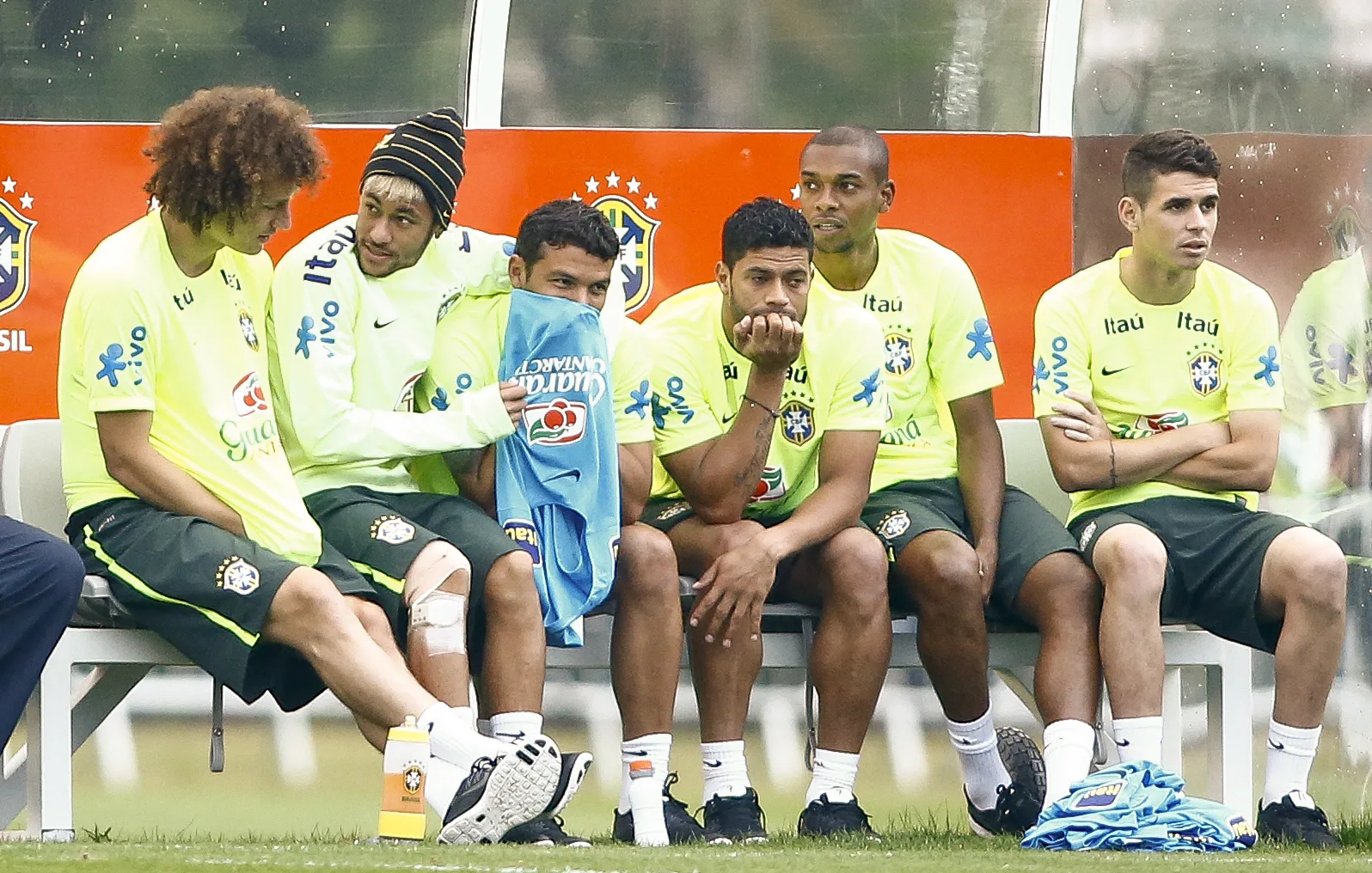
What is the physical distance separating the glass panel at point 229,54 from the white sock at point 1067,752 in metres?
2.30

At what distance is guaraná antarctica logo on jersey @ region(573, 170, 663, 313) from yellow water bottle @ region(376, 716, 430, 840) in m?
1.92

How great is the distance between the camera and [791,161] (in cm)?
555

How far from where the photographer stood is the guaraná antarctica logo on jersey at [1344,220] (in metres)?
5.23

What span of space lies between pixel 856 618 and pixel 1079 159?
183 cm

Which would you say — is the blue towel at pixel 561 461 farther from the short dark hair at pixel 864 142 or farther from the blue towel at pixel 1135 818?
the blue towel at pixel 1135 818

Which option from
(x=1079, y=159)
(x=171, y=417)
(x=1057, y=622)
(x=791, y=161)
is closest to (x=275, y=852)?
(x=171, y=417)

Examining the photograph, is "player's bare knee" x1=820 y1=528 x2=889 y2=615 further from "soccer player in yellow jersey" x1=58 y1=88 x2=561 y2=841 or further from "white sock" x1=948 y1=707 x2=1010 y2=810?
"soccer player in yellow jersey" x1=58 y1=88 x2=561 y2=841

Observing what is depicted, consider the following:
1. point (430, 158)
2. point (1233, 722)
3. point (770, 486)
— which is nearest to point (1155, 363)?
point (1233, 722)

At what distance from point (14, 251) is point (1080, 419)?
263 cm

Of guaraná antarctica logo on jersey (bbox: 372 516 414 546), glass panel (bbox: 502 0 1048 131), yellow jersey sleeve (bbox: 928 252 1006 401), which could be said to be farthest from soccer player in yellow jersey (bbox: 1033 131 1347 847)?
guaraná antarctica logo on jersey (bbox: 372 516 414 546)

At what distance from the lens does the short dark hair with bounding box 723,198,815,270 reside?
178 inches

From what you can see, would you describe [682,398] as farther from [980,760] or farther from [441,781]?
[441,781]

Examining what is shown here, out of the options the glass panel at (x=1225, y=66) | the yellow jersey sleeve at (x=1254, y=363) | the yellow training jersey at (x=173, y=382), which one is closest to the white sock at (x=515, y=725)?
the yellow training jersey at (x=173, y=382)

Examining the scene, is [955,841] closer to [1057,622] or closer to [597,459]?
[1057,622]
